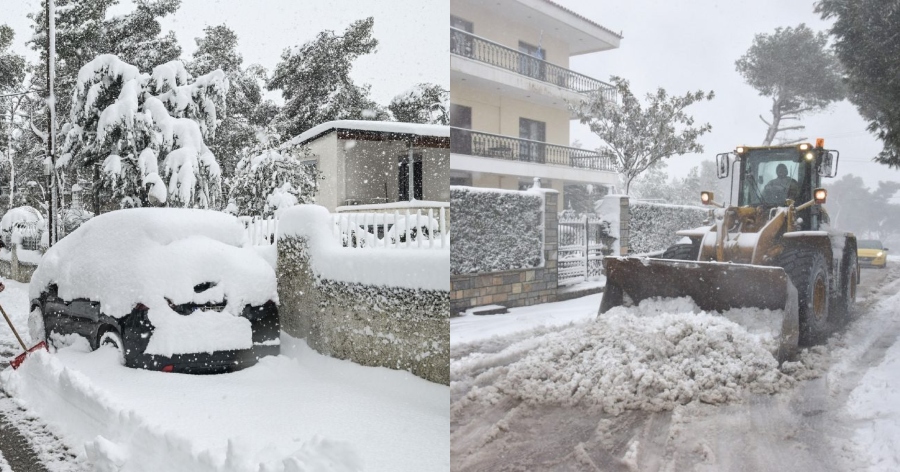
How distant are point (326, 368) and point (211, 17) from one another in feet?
8.55

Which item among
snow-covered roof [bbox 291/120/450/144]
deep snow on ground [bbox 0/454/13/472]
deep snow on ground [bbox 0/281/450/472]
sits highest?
snow-covered roof [bbox 291/120/450/144]

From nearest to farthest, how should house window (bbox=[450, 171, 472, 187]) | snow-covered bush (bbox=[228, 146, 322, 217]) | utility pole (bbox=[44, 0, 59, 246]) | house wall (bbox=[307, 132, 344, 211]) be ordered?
house window (bbox=[450, 171, 472, 187])
utility pole (bbox=[44, 0, 59, 246])
house wall (bbox=[307, 132, 344, 211])
snow-covered bush (bbox=[228, 146, 322, 217])

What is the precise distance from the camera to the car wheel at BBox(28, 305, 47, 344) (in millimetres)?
3689

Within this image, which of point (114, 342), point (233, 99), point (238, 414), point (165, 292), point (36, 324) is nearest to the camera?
point (238, 414)

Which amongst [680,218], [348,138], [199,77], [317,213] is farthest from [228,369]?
[680,218]

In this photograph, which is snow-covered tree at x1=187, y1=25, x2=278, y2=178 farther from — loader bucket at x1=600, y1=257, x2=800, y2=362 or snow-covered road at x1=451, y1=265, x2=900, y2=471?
loader bucket at x1=600, y1=257, x2=800, y2=362

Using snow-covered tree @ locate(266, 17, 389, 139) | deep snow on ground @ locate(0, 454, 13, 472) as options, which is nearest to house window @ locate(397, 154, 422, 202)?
snow-covered tree @ locate(266, 17, 389, 139)

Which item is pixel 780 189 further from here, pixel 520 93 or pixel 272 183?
pixel 272 183

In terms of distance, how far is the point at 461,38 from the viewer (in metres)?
1.23

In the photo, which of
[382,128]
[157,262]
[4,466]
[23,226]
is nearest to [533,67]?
[4,466]

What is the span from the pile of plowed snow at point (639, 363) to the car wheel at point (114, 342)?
7.85ft

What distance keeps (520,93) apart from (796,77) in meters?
0.44

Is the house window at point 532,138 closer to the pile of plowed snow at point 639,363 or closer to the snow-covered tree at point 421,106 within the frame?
the pile of plowed snow at point 639,363

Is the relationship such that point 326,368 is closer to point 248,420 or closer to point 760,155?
point 248,420
